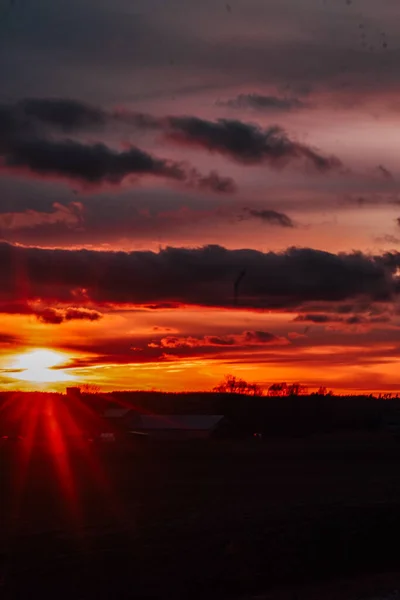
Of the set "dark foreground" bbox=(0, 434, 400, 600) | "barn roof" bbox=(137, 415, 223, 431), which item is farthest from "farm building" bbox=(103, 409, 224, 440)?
"dark foreground" bbox=(0, 434, 400, 600)

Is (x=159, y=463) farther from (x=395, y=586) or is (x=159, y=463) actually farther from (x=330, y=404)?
(x=330, y=404)

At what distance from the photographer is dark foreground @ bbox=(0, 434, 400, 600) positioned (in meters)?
29.6

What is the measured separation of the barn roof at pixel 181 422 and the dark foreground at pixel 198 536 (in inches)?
2229

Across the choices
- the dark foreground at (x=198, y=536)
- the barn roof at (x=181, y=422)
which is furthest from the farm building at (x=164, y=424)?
the dark foreground at (x=198, y=536)

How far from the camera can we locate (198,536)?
1348 inches

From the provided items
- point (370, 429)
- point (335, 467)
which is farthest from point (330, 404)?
point (335, 467)

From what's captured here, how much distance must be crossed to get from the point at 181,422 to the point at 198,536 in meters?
89.6

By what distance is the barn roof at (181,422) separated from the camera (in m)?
120

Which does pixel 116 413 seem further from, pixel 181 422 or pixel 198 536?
pixel 198 536

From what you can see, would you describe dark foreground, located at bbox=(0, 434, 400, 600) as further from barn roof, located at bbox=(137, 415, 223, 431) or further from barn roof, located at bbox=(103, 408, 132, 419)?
barn roof, located at bbox=(103, 408, 132, 419)

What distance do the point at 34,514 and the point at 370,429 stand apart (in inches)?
4083

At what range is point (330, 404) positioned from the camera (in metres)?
155

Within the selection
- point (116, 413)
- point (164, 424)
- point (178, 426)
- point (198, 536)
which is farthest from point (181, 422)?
point (198, 536)

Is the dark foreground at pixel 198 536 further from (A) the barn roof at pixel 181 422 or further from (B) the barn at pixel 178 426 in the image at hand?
(A) the barn roof at pixel 181 422
